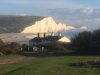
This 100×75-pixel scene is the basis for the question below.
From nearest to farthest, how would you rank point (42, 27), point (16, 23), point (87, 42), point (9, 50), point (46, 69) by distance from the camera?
point (46, 69) < point (9, 50) < point (87, 42) < point (42, 27) < point (16, 23)

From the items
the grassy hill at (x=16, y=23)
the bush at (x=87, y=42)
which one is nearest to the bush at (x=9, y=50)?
the bush at (x=87, y=42)

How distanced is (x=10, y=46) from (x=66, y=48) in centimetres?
1172

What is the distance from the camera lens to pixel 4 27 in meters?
158

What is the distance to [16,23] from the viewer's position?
160 metres

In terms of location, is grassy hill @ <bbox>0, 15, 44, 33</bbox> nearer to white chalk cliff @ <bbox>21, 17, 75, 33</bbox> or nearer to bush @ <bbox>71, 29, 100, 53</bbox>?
white chalk cliff @ <bbox>21, 17, 75, 33</bbox>

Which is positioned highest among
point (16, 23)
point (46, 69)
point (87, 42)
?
point (16, 23)

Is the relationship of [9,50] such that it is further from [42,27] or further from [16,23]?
[16,23]

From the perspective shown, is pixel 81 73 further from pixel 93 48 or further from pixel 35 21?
pixel 35 21

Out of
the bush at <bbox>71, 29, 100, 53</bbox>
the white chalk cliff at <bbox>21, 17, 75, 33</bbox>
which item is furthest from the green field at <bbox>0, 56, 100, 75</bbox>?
the white chalk cliff at <bbox>21, 17, 75, 33</bbox>

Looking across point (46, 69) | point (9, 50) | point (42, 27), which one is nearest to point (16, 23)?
point (42, 27)

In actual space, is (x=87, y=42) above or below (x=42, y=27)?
below

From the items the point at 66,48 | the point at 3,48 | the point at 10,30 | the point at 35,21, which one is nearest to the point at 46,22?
the point at 35,21

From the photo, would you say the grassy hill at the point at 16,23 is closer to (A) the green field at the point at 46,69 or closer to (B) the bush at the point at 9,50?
(B) the bush at the point at 9,50

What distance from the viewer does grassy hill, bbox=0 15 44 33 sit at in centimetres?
15505
